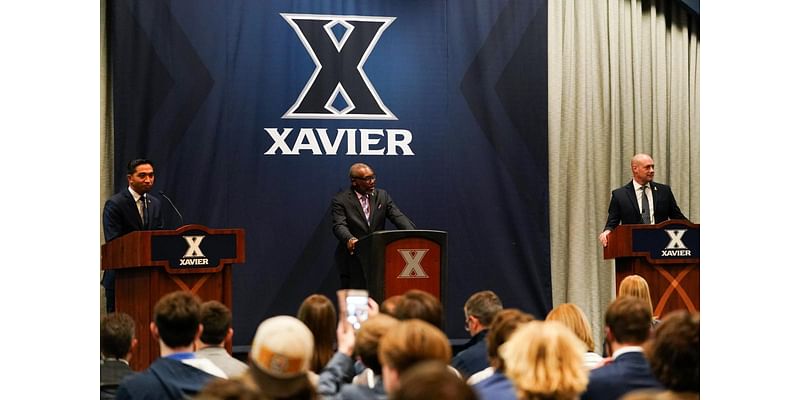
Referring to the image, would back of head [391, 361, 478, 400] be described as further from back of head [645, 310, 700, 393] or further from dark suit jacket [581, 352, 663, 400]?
dark suit jacket [581, 352, 663, 400]

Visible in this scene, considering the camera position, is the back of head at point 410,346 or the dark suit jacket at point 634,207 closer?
the back of head at point 410,346

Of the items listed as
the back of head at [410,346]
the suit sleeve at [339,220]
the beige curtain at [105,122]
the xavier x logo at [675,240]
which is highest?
the beige curtain at [105,122]

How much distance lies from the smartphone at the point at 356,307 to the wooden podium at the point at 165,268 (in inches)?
118

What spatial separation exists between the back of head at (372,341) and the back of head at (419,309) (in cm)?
67

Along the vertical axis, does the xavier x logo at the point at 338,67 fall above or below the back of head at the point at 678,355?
above

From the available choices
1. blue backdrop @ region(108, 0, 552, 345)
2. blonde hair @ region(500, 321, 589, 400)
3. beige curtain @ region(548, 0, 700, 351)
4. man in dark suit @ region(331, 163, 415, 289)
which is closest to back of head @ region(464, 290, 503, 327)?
blonde hair @ region(500, 321, 589, 400)

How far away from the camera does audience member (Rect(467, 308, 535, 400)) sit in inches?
129

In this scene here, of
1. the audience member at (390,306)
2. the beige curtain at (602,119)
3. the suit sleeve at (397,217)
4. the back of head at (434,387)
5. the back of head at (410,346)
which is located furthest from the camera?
the beige curtain at (602,119)

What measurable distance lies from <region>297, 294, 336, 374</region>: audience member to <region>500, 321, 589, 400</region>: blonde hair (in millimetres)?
1412

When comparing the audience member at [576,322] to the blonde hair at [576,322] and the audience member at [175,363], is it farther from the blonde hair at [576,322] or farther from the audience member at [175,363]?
the audience member at [175,363]

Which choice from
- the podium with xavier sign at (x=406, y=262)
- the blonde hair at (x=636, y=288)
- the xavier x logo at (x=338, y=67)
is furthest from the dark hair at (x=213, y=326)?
the xavier x logo at (x=338, y=67)

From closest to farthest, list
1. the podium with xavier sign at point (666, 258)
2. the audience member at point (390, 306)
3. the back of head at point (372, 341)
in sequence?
1. the back of head at point (372, 341)
2. the audience member at point (390, 306)
3. the podium with xavier sign at point (666, 258)

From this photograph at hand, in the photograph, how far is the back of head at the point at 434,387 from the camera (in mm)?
1966

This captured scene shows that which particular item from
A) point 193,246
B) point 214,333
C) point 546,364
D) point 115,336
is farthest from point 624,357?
point 193,246
